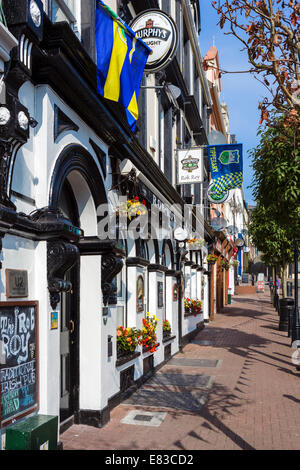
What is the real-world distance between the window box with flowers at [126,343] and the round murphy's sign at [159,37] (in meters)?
5.28

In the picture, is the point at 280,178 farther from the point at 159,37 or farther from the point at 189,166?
the point at 189,166

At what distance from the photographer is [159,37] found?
996cm

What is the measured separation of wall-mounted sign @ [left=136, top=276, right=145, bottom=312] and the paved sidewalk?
5.41 ft

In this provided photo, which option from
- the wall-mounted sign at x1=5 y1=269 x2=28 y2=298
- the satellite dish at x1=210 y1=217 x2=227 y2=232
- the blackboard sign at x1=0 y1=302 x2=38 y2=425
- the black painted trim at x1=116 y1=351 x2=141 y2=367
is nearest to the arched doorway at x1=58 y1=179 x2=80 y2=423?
the black painted trim at x1=116 y1=351 x2=141 y2=367

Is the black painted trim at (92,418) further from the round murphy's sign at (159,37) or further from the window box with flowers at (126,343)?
the round murphy's sign at (159,37)

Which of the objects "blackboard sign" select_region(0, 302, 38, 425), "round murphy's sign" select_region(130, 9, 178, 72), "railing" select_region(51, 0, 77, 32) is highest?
"round murphy's sign" select_region(130, 9, 178, 72)

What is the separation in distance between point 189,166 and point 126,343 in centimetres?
799

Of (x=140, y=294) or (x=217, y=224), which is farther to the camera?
(x=217, y=224)

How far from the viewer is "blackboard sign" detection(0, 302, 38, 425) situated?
16.3 ft

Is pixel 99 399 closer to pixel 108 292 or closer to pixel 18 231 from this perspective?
pixel 108 292

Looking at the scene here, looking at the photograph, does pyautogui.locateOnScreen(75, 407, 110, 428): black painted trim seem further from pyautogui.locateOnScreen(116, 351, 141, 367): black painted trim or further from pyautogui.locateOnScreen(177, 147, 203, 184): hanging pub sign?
pyautogui.locateOnScreen(177, 147, 203, 184): hanging pub sign

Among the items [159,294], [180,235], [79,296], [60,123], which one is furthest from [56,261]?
[180,235]

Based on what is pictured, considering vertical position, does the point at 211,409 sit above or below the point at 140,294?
below

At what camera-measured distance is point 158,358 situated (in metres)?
12.4
